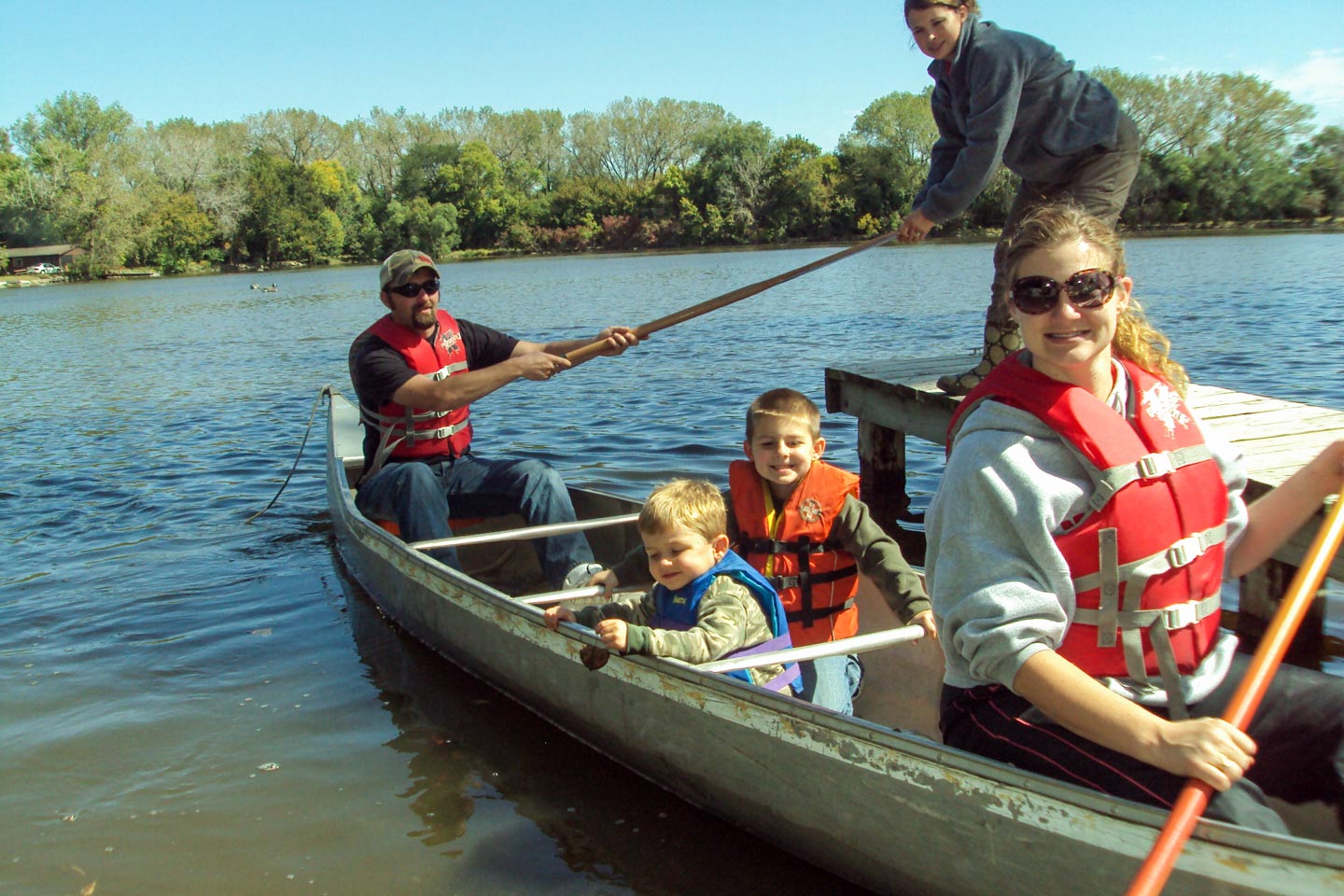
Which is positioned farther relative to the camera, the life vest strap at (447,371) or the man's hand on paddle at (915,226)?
the life vest strap at (447,371)

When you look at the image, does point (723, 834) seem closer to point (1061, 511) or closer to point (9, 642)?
point (1061, 511)

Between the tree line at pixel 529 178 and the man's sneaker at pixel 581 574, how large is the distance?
156 feet

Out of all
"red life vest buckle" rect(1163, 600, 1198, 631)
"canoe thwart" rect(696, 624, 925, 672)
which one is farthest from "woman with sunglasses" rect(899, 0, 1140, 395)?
"red life vest buckle" rect(1163, 600, 1198, 631)

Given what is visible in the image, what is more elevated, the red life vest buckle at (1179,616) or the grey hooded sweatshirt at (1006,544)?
the grey hooded sweatshirt at (1006,544)

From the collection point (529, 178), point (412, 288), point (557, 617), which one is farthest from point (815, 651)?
point (529, 178)

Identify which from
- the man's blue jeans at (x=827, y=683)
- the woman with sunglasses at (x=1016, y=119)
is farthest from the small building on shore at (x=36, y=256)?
the man's blue jeans at (x=827, y=683)

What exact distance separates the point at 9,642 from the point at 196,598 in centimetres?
97

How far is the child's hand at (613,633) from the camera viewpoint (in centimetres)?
335

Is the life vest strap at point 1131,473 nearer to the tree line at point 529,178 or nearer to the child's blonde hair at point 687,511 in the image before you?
the child's blonde hair at point 687,511

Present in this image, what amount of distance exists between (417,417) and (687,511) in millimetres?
2516

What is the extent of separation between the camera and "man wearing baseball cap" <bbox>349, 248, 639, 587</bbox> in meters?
5.13

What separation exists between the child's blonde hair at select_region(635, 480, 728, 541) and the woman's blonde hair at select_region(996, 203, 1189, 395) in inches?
54.9

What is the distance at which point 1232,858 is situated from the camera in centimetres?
205

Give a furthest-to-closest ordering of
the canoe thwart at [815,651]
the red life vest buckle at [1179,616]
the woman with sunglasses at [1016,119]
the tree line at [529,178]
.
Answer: the tree line at [529,178] < the woman with sunglasses at [1016,119] < the canoe thwart at [815,651] < the red life vest buckle at [1179,616]
